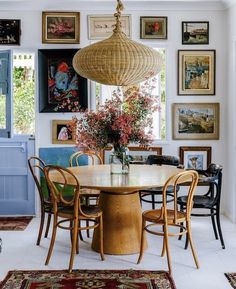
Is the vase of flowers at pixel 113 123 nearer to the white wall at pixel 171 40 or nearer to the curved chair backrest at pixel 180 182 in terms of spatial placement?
the curved chair backrest at pixel 180 182

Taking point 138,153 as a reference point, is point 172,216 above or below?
below

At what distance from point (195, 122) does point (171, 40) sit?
1.07 m

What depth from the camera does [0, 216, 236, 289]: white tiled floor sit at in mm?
3836

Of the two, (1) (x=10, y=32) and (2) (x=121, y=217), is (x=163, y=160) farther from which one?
(1) (x=10, y=32)

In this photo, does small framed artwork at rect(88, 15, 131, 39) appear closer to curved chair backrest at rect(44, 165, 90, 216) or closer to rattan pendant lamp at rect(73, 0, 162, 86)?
rattan pendant lamp at rect(73, 0, 162, 86)

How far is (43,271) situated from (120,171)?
1200mm

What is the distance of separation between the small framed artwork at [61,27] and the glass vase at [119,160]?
2047mm

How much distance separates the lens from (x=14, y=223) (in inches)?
223

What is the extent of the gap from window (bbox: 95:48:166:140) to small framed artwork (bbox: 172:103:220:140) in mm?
162

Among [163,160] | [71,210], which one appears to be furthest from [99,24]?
[71,210]

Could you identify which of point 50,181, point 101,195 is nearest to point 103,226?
point 101,195

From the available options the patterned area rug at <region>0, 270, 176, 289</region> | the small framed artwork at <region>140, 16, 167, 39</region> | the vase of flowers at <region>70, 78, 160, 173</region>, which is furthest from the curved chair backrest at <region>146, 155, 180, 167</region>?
the patterned area rug at <region>0, 270, 176, 289</region>

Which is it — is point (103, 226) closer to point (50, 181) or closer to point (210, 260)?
point (50, 181)

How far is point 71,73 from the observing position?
5.99 meters
